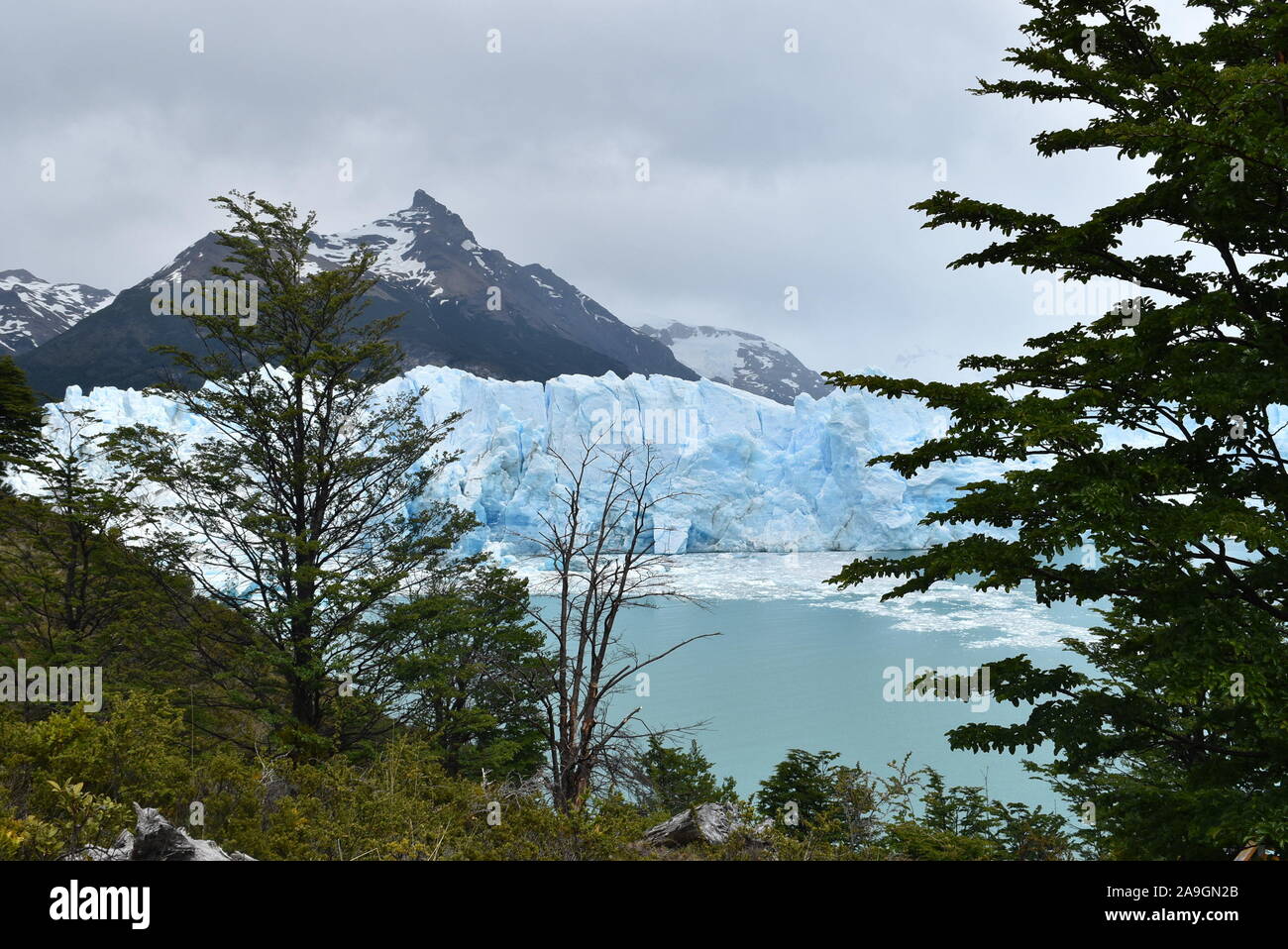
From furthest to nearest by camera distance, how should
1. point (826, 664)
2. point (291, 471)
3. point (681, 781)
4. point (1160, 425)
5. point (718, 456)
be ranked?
point (718, 456) → point (826, 664) → point (681, 781) → point (291, 471) → point (1160, 425)

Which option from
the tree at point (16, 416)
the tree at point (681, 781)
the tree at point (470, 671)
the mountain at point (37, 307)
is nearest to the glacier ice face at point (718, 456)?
the tree at point (470, 671)

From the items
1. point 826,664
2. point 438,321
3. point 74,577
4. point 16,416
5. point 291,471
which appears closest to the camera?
point 291,471

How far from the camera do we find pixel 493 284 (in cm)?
11769

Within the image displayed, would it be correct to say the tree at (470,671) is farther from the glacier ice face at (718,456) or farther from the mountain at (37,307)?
the mountain at (37,307)

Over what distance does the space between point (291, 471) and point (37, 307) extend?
112 meters

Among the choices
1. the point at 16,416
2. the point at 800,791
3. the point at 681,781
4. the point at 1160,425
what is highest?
the point at 16,416

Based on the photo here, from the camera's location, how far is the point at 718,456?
4575 centimetres

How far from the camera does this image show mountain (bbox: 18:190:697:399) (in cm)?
5891

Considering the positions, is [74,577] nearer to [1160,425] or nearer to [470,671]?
[470,671]

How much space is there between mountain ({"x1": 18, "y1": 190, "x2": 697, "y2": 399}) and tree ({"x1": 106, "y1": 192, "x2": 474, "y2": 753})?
95.4 ft

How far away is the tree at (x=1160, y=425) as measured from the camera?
12.5 ft

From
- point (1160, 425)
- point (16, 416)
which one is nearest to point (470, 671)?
point (1160, 425)

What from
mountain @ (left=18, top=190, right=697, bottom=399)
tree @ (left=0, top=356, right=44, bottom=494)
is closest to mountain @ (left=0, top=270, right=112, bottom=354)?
mountain @ (left=18, top=190, right=697, bottom=399)

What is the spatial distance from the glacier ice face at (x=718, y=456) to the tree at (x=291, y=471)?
30.6 m
